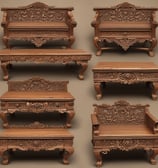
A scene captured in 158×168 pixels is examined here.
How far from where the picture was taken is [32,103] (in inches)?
209

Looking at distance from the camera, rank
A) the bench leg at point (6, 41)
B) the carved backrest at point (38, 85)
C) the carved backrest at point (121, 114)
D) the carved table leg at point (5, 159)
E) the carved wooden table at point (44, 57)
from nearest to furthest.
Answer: the carved table leg at point (5, 159), the carved backrest at point (121, 114), the carved backrest at point (38, 85), the carved wooden table at point (44, 57), the bench leg at point (6, 41)

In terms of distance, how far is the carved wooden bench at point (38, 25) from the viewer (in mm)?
6512

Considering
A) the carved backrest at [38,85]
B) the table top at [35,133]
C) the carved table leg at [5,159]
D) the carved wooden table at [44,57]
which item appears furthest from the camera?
the carved wooden table at [44,57]

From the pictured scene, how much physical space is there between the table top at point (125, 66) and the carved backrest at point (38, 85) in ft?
1.35

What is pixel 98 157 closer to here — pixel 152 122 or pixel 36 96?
pixel 152 122

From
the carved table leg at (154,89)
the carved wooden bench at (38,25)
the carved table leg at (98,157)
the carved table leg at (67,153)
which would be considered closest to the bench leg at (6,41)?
the carved wooden bench at (38,25)

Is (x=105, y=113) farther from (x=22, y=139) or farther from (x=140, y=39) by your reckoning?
(x=140, y=39)

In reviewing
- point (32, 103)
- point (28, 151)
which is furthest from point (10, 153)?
point (32, 103)

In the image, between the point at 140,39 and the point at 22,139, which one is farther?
the point at 140,39

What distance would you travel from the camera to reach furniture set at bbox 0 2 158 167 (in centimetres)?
489

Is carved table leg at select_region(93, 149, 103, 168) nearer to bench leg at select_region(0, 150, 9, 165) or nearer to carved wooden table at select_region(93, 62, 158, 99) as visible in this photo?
bench leg at select_region(0, 150, 9, 165)

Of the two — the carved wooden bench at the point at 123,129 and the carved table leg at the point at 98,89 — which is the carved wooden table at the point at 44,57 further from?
the carved wooden bench at the point at 123,129

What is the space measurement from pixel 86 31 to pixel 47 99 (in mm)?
2022

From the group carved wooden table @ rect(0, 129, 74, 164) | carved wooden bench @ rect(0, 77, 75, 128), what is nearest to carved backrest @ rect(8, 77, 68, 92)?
carved wooden bench @ rect(0, 77, 75, 128)
